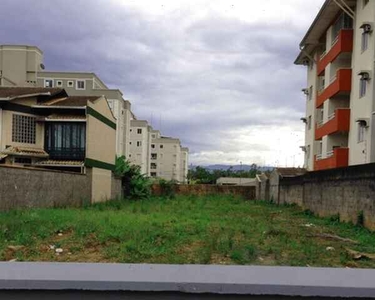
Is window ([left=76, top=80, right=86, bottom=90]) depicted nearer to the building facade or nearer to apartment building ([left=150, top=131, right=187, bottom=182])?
the building facade

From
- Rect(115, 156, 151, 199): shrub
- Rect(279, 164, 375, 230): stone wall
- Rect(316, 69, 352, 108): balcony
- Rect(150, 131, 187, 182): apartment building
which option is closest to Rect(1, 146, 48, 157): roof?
Rect(115, 156, 151, 199): shrub

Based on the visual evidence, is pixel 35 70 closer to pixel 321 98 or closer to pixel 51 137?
pixel 51 137

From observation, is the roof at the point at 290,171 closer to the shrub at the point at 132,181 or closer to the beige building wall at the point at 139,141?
the shrub at the point at 132,181

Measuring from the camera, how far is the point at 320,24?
71.1 feet

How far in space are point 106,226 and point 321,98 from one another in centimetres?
1688

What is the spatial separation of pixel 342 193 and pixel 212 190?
22.0m

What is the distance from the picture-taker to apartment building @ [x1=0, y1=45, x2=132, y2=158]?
39.2 m

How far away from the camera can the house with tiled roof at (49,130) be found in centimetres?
2019

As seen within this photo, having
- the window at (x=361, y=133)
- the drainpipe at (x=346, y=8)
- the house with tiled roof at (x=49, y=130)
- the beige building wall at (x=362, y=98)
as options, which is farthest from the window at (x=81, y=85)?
the window at (x=361, y=133)

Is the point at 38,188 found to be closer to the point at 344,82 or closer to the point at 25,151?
the point at 25,151

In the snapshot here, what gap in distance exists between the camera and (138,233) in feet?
28.3

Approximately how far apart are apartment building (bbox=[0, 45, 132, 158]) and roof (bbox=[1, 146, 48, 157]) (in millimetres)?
16341

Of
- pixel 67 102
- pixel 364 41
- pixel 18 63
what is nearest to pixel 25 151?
pixel 67 102

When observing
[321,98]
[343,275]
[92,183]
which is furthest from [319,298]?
[321,98]
